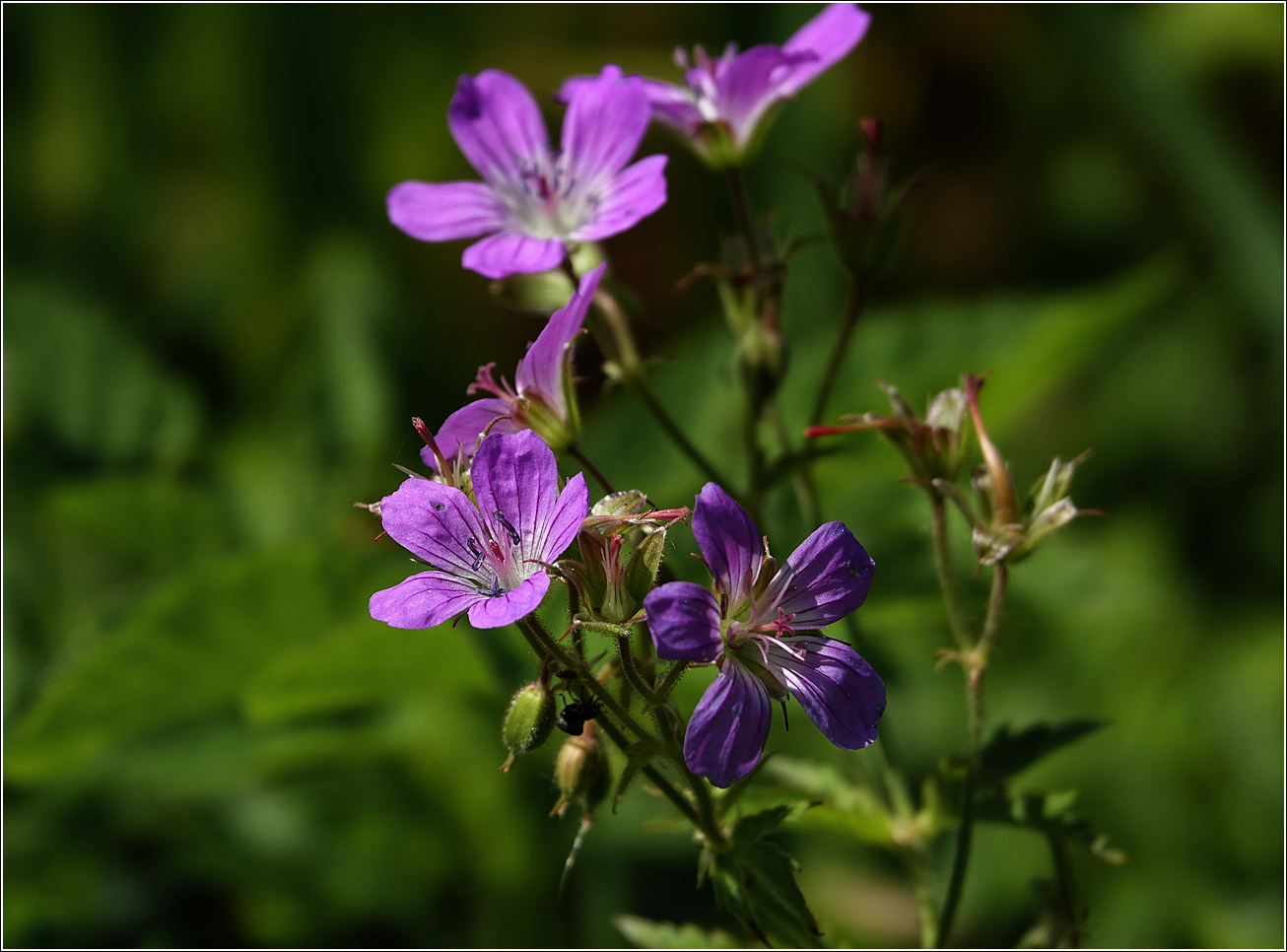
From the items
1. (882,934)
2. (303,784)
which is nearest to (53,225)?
(303,784)

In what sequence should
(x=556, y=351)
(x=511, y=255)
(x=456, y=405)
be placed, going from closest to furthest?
(x=556, y=351) → (x=511, y=255) → (x=456, y=405)

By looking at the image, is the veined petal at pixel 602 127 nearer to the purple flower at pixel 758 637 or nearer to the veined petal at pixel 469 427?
→ the veined petal at pixel 469 427

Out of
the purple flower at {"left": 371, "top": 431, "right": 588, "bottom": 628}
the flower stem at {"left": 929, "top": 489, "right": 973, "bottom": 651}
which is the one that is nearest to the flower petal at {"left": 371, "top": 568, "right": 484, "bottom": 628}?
the purple flower at {"left": 371, "top": 431, "right": 588, "bottom": 628}

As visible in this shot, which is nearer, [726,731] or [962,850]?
[726,731]

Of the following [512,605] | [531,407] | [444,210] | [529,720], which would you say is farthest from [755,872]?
[444,210]

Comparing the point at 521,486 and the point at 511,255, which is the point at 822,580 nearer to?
the point at 521,486

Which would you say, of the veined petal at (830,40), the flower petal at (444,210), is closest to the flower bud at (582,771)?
the flower petal at (444,210)
